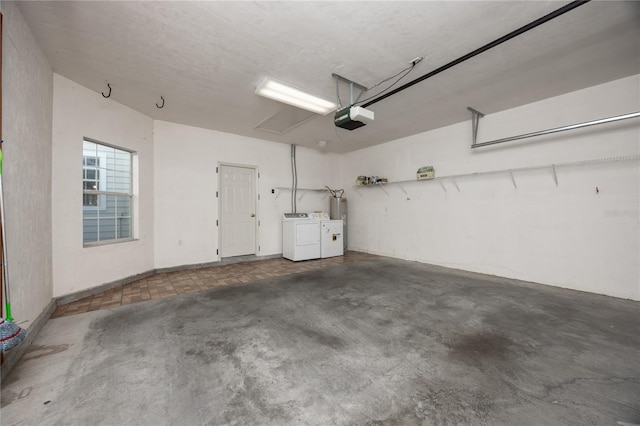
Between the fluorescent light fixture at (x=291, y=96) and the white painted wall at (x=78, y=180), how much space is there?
2.27 m

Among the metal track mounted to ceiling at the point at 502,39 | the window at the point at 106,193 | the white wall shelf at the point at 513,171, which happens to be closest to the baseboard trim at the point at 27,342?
the window at the point at 106,193

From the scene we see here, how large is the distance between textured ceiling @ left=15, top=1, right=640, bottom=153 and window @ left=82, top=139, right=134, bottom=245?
2.82 feet

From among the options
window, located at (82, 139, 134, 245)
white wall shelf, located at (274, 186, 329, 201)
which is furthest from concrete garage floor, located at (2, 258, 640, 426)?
white wall shelf, located at (274, 186, 329, 201)

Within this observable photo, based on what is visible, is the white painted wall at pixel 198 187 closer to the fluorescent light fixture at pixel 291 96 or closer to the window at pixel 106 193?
the window at pixel 106 193

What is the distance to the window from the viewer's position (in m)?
3.31

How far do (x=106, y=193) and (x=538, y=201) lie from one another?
6520mm

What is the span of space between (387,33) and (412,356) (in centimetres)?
281

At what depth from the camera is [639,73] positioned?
294 centimetres

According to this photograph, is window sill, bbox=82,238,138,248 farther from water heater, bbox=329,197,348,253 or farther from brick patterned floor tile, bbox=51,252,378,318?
water heater, bbox=329,197,348,253

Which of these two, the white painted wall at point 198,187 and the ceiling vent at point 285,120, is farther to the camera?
the white painted wall at point 198,187

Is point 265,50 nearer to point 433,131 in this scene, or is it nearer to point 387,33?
point 387,33

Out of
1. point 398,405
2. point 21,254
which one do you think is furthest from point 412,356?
point 21,254

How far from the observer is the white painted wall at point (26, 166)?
74.4 inches

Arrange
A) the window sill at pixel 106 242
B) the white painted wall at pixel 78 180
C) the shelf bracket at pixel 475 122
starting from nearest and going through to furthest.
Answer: the white painted wall at pixel 78 180, the window sill at pixel 106 242, the shelf bracket at pixel 475 122
